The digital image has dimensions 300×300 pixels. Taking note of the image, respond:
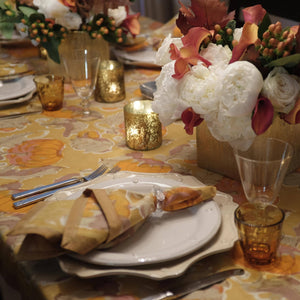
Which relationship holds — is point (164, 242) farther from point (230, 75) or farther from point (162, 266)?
point (230, 75)

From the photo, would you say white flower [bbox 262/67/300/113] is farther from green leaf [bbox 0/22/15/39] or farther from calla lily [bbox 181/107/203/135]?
green leaf [bbox 0/22/15/39]

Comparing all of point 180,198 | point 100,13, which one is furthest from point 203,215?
point 100,13

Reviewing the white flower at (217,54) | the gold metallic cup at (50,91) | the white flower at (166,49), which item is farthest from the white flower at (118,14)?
the white flower at (217,54)

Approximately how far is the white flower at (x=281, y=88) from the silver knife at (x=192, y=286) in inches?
12.2

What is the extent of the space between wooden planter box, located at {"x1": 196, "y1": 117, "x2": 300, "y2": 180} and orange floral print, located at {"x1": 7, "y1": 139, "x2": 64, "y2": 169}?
364 millimetres

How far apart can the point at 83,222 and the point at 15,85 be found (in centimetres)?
105

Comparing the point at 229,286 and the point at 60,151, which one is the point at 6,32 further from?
the point at 229,286

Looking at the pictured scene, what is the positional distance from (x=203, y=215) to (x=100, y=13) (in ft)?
3.35

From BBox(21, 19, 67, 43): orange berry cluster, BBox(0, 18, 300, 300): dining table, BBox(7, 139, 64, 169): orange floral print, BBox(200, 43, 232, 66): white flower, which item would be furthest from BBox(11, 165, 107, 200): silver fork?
BBox(21, 19, 67, 43): orange berry cluster

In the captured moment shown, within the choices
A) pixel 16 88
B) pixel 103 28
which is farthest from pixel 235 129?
pixel 16 88

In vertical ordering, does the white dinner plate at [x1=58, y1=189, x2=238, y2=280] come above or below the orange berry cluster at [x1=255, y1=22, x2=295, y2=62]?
below

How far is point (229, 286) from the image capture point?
2.40 feet

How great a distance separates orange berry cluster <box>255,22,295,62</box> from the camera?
0.85 metres

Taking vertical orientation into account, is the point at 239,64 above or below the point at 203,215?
above
